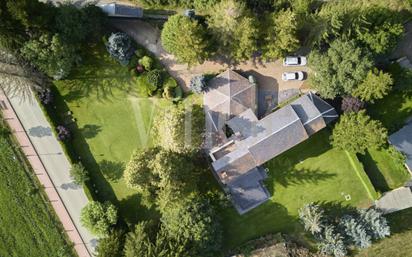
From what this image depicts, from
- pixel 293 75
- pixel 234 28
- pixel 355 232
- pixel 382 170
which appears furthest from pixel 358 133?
pixel 234 28

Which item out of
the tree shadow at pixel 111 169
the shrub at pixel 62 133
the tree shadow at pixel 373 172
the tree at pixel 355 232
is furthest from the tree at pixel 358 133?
the shrub at pixel 62 133

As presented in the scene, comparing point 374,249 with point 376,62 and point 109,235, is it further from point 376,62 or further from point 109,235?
point 109,235

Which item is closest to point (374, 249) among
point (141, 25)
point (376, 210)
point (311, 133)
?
point (376, 210)

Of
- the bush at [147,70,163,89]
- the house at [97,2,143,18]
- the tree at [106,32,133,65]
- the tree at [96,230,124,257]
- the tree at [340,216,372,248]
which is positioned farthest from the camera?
the bush at [147,70,163,89]

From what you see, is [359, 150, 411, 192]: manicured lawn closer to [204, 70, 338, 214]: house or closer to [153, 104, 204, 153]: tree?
[204, 70, 338, 214]: house

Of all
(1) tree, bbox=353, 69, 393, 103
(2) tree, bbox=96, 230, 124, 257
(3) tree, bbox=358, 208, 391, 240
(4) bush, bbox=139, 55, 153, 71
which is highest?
(4) bush, bbox=139, 55, 153, 71

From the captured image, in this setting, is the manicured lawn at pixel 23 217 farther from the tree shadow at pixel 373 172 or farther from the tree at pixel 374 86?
the tree at pixel 374 86

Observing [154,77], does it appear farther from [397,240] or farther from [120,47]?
[397,240]

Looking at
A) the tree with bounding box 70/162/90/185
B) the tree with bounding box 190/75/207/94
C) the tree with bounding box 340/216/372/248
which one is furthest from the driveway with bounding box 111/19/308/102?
the tree with bounding box 340/216/372/248
